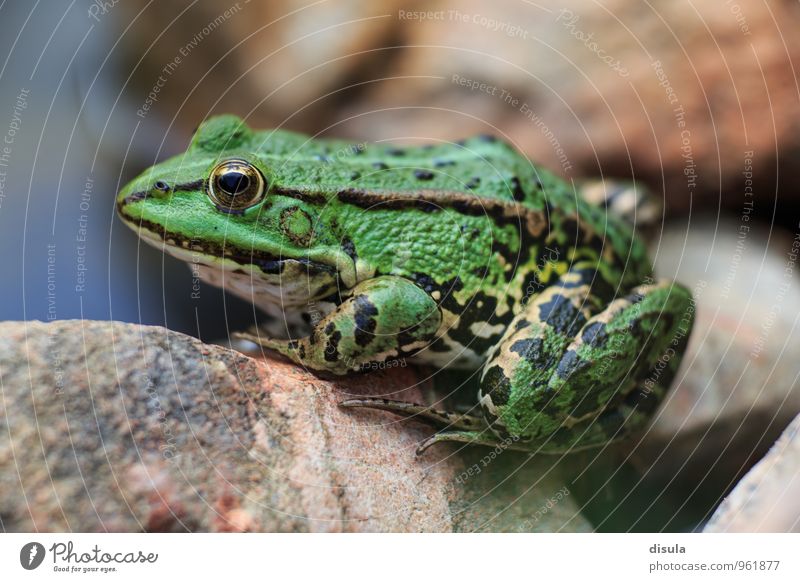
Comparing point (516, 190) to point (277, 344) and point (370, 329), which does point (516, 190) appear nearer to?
point (370, 329)

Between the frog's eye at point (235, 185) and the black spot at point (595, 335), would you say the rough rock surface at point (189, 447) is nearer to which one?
the frog's eye at point (235, 185)

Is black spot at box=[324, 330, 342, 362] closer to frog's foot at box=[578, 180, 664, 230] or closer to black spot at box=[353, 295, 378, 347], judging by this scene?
black spot at box=[353, 295, 378, 347]

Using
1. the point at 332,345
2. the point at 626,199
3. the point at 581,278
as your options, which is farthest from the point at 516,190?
the point at 626,199

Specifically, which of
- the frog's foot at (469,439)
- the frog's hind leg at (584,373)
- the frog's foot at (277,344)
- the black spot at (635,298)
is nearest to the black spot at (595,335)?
the frog's hind leg at (584,373)

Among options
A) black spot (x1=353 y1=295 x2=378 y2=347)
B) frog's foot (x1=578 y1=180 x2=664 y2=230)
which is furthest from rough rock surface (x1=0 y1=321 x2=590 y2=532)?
frog's foot (x1=578 y1=180 x2=664 y2=230)

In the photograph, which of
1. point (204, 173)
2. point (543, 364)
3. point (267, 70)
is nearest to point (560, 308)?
point (543, 364)

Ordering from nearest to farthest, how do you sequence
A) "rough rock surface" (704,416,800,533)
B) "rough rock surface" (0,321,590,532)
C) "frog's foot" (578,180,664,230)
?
"rough rock surface" (0,321,590,532) → "rough rock surface" (704,416,800,533) → "frog's foot" (578,180,664,230)
